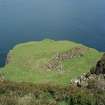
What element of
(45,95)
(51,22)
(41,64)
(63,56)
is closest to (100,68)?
(45,95)

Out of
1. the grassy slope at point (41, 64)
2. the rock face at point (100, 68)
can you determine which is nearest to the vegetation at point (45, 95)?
the rock face at point (100, 68)

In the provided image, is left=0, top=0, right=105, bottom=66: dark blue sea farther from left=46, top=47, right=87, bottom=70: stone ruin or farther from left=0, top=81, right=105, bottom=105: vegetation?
left=0, top=81, right=105, bottom=105: vegetation

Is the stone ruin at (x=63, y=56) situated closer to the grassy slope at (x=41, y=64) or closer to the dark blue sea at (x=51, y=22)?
the grassy slope at (x=41, y=64)

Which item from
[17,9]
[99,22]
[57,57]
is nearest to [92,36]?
[99,22]

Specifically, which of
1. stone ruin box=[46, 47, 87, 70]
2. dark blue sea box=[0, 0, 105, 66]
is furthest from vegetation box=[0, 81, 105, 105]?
dark blue sea box=[0, 0, 105, 66]

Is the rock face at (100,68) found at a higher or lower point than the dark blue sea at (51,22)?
lower

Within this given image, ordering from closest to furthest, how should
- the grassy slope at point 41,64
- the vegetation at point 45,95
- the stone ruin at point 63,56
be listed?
1. the vegetation at point 45,95
2. the grassy slope at point 41,64
3. the stone ruin at point 63,56
